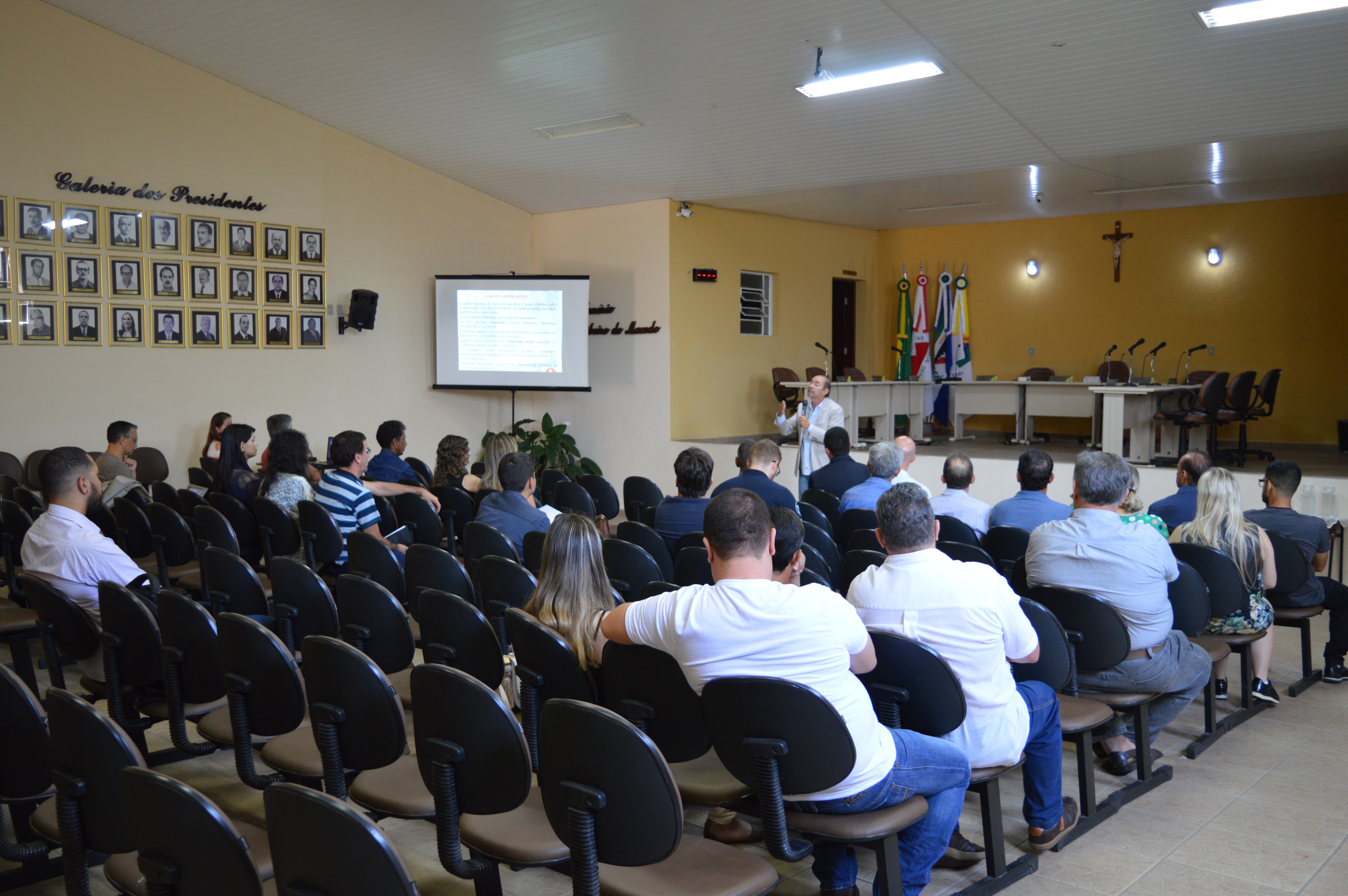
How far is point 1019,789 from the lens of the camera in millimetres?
3336

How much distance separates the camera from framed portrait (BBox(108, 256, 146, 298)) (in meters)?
8.19

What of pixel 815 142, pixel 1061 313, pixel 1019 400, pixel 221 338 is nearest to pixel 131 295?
pixel 221 338

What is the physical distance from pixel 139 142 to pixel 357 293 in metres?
2.24

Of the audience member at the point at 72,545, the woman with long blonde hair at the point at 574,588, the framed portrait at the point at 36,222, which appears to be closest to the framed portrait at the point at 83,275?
the framed portrait at the point at 36,222

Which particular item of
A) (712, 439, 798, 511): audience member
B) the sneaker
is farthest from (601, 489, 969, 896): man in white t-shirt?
the sneaker

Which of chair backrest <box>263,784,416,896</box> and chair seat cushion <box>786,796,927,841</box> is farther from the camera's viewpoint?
chair seat cushion <box>786,796,927,841</box>

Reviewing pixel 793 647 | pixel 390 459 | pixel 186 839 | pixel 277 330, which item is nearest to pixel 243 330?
pixel 277 330

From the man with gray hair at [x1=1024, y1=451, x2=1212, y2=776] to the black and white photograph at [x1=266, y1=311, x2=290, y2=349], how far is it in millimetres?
7825

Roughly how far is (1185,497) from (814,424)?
3.62 m

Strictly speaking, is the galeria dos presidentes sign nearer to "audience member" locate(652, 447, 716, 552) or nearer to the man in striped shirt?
the man in striped shirt

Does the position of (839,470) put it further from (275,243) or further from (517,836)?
(275,243)

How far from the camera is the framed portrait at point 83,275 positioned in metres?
7.95

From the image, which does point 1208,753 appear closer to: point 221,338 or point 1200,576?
point 1200,576

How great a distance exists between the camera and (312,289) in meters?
9.42
